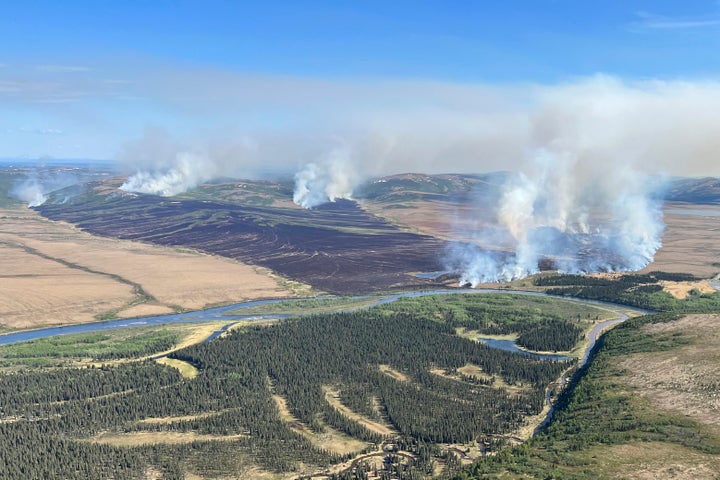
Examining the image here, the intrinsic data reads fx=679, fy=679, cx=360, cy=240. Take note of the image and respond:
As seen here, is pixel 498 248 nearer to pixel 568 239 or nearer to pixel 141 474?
pixel 568 239

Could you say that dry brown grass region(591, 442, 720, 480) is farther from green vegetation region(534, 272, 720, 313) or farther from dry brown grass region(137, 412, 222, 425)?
Answer: green vegetation region(534, 272, 720, 313)

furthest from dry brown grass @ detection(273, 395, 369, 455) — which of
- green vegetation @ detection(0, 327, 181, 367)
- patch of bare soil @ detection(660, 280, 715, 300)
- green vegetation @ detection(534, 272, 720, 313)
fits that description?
patch of bare soil @ detection(660, 280, 715, 300)

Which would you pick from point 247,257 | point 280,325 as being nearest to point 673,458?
point 280,325

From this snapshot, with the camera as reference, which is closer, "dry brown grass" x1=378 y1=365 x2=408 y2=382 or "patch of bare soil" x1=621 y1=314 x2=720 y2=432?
"patch of bare soil" x1=621 y1=314 x2=720 y2=432

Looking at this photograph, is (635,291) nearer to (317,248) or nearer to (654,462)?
(654,462)

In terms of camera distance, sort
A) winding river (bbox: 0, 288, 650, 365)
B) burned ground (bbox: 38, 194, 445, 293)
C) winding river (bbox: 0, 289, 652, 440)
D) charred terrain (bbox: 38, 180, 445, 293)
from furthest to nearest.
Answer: burned ground (bbox: 38, 194, 445, 293), charred terrain (bbox: 38, 180, 445, 293), winding river (bbox: 0, 288, 650, 365), winding river (bbox: 0, 289, 652, 440)

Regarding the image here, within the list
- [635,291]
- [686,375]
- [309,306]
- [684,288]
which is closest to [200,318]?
[309,306]
